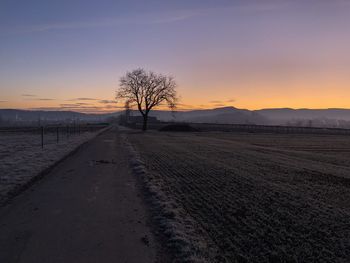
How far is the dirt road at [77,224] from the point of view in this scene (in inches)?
208

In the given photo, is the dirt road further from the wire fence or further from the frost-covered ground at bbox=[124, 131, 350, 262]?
the wire fence

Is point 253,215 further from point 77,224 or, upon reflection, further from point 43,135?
point 43,135

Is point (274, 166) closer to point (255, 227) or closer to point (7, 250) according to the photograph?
point (255, 227)

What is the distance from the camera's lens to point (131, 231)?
645 centimetres

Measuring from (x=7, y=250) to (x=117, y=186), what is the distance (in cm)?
546

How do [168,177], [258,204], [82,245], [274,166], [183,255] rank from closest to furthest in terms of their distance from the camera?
[183,255] → [82,245] → [258,204] → [168,177] → [274,166]

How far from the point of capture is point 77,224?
6797mm

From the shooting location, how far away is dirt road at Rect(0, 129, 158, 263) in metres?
5.29

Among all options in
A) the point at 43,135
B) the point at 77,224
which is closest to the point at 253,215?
the point at 77,224

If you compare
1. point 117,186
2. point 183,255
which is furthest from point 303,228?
point 117,186

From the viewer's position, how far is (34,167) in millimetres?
13641

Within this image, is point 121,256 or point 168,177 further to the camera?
point 168,177

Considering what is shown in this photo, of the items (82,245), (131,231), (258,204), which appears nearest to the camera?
(82,245)

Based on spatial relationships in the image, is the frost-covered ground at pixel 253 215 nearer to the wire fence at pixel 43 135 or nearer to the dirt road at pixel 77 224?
the dirt road at pixel 77 224
